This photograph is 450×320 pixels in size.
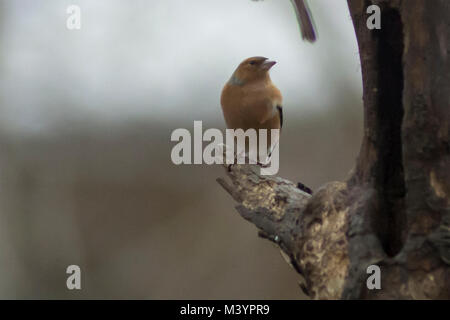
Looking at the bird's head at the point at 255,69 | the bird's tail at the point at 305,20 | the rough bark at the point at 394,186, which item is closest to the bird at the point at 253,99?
the bird's head at the point at 255,69

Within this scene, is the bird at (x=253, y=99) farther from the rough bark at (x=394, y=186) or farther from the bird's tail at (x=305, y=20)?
the rough bark at (x=394, y=186)

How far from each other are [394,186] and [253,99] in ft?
5.55

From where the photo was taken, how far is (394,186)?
7.30ft

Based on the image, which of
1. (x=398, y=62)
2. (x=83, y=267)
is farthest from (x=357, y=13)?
(x=83, y=267)

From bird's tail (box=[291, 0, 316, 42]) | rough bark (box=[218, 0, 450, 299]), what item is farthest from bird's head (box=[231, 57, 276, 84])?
rough bark (box=[218, 0, 450, 299])

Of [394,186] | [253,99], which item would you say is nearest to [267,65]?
[253,99]

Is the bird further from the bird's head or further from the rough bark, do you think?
the rough bark

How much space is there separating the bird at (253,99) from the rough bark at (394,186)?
147 centimetres

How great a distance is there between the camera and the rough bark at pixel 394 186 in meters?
2.02

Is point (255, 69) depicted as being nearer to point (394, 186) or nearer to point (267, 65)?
point (267, 65)

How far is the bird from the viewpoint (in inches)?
149

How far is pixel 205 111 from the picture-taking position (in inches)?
224

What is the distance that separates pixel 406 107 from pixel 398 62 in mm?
198
